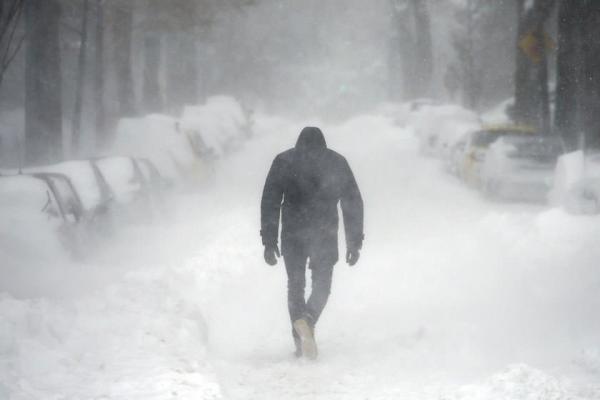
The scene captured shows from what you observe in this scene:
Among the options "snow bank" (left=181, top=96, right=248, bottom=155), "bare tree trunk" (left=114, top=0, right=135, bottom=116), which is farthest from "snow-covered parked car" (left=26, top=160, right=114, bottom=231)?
"bare tree trunk" (left=114, top=0, right=135, bottom=116)

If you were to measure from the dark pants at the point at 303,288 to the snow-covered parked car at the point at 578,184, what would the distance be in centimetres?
684

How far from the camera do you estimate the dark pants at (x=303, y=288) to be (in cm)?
634

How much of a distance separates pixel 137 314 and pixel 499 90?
153 feet

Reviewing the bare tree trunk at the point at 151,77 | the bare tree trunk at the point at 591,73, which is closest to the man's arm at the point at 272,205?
the bare tree trunk at the point at 591,73

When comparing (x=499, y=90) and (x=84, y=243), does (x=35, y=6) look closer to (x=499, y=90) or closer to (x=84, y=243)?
(x=84, y=243)

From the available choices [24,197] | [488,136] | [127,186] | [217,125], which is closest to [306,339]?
[24,197]

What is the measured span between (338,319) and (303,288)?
1.42 meters

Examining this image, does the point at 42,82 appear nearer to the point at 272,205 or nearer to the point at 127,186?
the point at 127,186

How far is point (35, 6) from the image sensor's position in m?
14.7

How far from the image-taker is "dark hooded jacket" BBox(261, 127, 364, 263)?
628 cm

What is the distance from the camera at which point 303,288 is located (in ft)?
20.9

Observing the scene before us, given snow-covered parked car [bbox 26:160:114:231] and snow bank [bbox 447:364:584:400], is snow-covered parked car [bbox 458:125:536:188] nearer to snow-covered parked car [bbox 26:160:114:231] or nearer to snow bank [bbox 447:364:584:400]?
snow-covered parked car [bbox 26:160:114:231]

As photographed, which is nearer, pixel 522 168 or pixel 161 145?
pixel 161 145

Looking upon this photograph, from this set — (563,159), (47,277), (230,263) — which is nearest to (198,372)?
(47,277)
